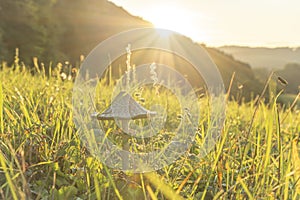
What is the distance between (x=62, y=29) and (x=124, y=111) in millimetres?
21554

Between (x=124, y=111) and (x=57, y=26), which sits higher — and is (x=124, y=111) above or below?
above

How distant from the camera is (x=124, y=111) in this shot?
1610mm

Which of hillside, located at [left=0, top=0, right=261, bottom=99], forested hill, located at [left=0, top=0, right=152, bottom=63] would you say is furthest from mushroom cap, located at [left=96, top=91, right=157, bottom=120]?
forested hill, located at [left=0, top=0, right=152, bottom=63]

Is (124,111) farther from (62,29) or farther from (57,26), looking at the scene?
(62,29)

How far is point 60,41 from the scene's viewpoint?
2212cm

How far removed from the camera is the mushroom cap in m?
1.59

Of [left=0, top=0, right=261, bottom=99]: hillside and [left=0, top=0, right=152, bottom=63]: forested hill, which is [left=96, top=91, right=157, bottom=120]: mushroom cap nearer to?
[left=0, top=0, right=261, bottom=99]: hillside

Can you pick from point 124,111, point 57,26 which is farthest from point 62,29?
point 124,111

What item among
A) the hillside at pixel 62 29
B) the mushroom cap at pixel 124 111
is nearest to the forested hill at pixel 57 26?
the hillside at pixel 62 29

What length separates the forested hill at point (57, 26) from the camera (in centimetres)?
1773

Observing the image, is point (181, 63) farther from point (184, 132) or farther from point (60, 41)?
point (184, 132)

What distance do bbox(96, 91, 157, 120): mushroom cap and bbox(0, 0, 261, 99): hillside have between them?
1060cm

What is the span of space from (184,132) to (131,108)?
0.76 meters

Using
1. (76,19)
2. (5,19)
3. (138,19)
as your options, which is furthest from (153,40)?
(138,19)
